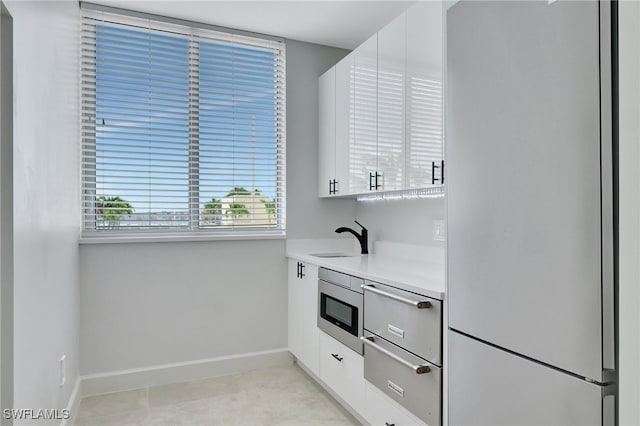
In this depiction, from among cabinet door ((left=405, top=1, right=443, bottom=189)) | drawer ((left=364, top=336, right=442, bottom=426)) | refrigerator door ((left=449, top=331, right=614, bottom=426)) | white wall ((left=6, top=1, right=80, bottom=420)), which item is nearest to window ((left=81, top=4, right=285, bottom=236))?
white wall ((left=6, top=1, right=80, bottom=420))

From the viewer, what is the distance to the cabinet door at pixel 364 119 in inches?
105

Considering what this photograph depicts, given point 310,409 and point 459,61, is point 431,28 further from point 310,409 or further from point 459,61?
point 310,409

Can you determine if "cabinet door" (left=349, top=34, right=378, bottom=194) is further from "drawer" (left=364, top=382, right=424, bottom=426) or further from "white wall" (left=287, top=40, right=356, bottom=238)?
"drawer" (left=364, top=382, right=424, bottom=426)

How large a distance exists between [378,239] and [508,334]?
1981 mm

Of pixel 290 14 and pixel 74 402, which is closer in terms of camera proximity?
pixel 74 402

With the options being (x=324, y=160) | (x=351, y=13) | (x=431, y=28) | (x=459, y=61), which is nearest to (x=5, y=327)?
(x=459, y=61)

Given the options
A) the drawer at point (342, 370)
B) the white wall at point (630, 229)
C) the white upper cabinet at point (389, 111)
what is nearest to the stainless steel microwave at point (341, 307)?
the drawer at point (342, 370)

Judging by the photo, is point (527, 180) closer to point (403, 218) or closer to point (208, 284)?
point (403, 218)

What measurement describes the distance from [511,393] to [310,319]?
173 centimetres

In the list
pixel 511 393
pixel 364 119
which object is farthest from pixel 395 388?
pixel 364 119

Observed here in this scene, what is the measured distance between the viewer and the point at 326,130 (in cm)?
333

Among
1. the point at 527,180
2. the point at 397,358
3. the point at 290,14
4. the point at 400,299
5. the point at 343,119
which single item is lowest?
the point at 397,358

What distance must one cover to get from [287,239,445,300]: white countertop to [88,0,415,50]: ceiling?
A: 1.62 metres

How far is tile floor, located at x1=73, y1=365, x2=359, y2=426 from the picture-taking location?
2475mm
